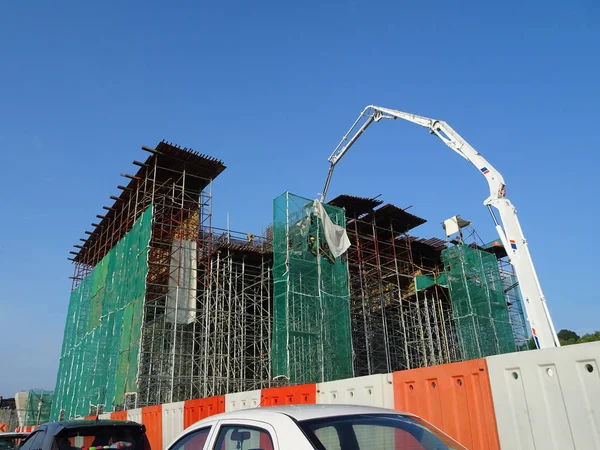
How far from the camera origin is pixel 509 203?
43.0 ft

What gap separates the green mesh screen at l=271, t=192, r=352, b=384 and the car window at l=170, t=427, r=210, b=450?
1445 cm

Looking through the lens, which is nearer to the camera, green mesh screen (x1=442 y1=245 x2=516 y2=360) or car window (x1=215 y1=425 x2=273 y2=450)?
car window (x1=215 y1=425 x2=273 y2=450)

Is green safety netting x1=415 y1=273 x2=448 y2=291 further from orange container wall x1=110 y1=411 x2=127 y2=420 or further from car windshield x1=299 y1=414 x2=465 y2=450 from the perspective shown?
car windshield x1=299 y1=414 x2=465 y2=450

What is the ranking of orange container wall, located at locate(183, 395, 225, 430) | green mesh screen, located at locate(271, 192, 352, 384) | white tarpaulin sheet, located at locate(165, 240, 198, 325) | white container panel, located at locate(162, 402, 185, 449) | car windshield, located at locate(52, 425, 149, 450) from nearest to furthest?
car windshield, located at locate(52, 425, 149, 450)
orange container wall, located at locate(183, 395, 225, 430)
white container panel, located at locate(162, 402, 185, 449)
green mesh screen, located at locate(271, 192, 352, 384)
white tarpaulin sheet, located at locate(165, 240, 198, 325)

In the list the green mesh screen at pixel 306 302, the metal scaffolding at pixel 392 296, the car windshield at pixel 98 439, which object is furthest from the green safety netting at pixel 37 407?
the car windshield at pixel 98 439

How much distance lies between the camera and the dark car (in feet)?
18.3

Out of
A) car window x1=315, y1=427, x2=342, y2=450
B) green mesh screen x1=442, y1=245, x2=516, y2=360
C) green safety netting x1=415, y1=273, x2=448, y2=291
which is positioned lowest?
car window x1=315, y1=427, x2=342, y2=450

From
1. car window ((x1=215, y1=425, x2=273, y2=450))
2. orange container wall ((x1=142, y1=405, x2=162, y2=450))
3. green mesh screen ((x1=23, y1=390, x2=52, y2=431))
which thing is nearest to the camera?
car window ((x1=215, y1=425, x2=273, y2=450))

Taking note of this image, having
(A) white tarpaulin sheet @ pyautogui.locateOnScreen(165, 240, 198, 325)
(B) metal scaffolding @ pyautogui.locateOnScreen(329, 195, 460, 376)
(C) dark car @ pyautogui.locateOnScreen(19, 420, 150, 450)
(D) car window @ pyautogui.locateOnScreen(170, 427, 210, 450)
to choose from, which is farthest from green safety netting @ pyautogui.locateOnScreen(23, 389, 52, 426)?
(D) car window @ pyautogui.locateOnScreen(170, 427, 210, 450)

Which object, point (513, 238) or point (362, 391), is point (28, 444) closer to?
point (362, 391)

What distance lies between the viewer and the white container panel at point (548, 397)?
13.0 feet

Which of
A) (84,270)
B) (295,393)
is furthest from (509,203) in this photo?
(84,270)

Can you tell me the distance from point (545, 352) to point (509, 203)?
9.50m

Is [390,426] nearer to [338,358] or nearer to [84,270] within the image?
[338,358]
